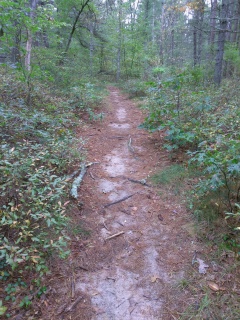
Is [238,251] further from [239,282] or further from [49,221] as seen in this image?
[49,221]

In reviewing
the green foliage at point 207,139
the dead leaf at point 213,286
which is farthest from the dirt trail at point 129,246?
the green foliage at point 207,139

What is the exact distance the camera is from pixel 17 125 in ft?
14.4

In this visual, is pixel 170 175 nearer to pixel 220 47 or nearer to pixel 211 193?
pixel 211 193

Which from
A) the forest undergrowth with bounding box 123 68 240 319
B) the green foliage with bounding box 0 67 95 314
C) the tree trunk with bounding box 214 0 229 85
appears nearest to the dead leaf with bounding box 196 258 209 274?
the forest undergrowth with bounding box 123 68 240 319

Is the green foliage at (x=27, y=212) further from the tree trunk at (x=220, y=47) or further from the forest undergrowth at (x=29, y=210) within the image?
the tree trunk at (x=220, y=47)

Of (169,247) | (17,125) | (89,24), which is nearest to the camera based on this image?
(169,247)

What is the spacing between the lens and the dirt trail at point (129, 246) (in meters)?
2.40

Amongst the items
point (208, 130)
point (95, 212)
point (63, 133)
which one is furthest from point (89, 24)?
point (95, 212)

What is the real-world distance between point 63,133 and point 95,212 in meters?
2.30

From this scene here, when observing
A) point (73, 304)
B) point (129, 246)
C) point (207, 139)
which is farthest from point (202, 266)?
point (207, 139)

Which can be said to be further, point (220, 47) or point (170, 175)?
point (220, 47)

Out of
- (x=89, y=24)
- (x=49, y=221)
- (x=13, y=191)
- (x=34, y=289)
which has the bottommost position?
(x=34, y=289)

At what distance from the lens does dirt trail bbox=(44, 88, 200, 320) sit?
2396 mm

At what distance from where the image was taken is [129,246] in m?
3.14
